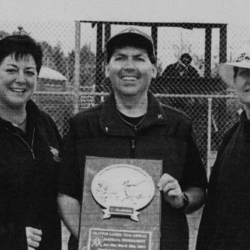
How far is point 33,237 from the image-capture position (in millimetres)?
2879

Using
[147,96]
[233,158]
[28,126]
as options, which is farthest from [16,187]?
[233,158]

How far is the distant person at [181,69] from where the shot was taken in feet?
28.5

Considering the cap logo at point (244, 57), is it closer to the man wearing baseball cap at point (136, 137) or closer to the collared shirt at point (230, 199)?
the collared shirt at point (230, 199)

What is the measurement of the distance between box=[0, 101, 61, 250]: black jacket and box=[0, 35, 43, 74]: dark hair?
324mm

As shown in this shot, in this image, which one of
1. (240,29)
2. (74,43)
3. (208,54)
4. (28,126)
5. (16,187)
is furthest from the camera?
(208,54)

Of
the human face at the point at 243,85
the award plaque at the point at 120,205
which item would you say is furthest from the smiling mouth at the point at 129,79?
the human face at the point at 243,85

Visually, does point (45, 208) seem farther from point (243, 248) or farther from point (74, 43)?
point (74, 43)

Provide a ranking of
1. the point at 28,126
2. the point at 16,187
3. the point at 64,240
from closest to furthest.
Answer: the point at 16,187 → the point at 28,126 → the point at 64,240

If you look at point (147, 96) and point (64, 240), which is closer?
point (147, 96)

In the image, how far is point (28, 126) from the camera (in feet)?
10.4

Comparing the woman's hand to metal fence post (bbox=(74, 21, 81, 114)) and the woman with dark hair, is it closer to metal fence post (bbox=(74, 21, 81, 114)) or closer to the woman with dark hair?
the woman with dark hair

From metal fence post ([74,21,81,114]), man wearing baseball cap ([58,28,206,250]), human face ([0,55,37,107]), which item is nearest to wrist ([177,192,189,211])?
man wearing baseball cap ([58,28,206,250])

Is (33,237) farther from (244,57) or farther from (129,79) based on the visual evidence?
(244,57)

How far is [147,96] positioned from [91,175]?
0.56 m
